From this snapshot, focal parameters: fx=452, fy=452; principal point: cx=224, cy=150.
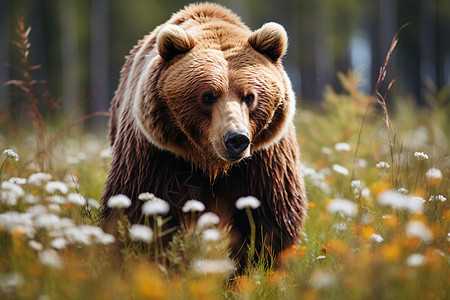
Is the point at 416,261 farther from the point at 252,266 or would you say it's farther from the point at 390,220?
the point at 252,266

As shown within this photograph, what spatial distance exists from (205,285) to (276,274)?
1.12 metres

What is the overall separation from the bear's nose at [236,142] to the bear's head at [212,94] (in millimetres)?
28

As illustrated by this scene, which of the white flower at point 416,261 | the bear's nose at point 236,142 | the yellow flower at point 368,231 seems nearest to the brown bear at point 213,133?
the bear's nose at point 236,142

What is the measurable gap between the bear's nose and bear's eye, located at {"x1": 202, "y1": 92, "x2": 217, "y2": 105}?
38cm

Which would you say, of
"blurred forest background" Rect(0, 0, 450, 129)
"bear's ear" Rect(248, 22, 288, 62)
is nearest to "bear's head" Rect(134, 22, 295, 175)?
"bear's ear" Rect(248, 22, 288, 62)

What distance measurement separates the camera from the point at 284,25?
76.2 feet

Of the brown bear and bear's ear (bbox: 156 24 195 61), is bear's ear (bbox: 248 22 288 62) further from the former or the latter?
bear's ear (bbox: 156 24 195 61)

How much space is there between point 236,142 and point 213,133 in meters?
0.26

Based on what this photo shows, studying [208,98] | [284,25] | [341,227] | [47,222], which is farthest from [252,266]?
[284,25]

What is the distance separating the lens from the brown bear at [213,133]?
3193 millimetres

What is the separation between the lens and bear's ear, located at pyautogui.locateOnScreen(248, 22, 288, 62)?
11.3 ft

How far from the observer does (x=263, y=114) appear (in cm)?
331

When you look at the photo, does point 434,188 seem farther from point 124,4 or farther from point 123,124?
point 124,4

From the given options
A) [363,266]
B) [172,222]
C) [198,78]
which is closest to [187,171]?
[172,222]
